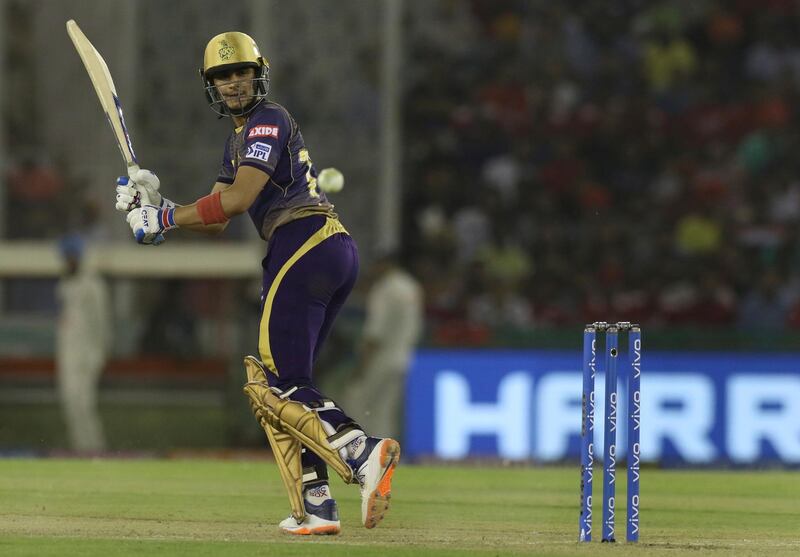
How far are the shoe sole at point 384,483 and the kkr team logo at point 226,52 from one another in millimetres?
1661

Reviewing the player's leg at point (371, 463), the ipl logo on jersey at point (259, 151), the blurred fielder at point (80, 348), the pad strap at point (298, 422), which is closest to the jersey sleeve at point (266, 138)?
the ipl logo on jersey at point (259, 151)

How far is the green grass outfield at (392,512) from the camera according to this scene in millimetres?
5805

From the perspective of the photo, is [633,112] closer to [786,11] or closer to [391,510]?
[786,11]

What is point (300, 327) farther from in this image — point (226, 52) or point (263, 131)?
point (226, 52)

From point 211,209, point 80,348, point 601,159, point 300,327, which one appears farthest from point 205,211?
point 601,159

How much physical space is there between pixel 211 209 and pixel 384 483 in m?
1.25

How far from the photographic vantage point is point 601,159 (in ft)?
53.7

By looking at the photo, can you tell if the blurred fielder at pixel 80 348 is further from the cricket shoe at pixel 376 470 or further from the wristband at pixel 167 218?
the cricket shoe at pixel 376 470

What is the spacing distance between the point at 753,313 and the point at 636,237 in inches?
70.5

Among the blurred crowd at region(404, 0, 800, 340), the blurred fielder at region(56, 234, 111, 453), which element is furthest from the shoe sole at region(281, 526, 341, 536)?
the blurred crowd at region(404, 0, 800, 340)

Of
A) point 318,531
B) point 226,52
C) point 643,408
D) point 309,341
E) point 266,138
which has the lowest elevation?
point 643,408

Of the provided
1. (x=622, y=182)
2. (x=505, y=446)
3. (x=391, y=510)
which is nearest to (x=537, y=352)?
(x=505, y=446)

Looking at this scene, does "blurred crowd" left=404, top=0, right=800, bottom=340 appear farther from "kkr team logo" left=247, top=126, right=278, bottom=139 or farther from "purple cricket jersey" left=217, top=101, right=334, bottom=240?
"kkr team logo" left=247, top=126, right=278, bottom=139

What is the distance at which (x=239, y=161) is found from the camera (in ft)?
20.0
